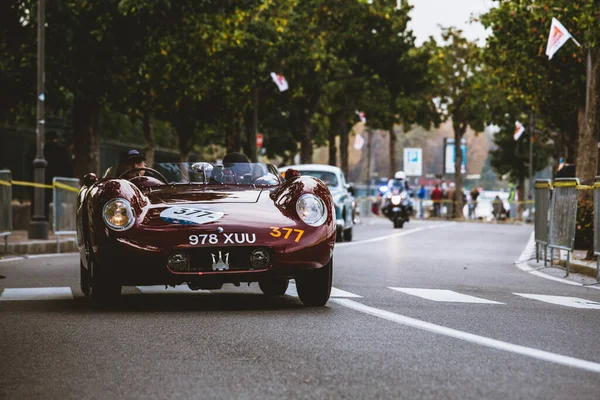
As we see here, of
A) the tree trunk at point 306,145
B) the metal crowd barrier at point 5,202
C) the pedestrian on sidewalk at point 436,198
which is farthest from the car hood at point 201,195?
the pedestrian on sidewalk at point 436,198

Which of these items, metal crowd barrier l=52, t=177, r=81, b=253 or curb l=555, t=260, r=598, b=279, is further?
metal crowd barrier l=52, t=177, r=81, b=253

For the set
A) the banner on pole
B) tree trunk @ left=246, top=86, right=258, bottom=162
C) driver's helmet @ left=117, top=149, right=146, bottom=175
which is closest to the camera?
driver's helmet @ left=117, top=149, right=146, bottom=175

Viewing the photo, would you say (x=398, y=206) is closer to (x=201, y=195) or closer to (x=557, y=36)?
(x=557, y=36)

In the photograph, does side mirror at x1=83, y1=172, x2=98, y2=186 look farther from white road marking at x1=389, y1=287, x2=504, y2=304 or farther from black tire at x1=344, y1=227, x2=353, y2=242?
black tire at x1=344, y1=227, x2=353, y2=242

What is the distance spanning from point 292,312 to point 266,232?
24.0 inches

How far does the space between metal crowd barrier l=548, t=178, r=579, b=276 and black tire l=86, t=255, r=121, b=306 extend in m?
6.93

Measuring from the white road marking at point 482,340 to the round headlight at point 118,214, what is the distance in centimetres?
180

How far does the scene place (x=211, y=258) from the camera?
944 centimetres

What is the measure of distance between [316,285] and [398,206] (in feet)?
95.2

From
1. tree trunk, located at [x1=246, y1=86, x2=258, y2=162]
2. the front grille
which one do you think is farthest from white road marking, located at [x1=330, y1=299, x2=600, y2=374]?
tree trunk, located at [x1=246, y1=86, x2=258, y2=162]

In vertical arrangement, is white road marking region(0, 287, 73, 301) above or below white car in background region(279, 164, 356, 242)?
below

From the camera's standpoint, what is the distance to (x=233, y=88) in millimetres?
42969

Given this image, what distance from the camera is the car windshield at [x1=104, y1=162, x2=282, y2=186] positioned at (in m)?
10.8

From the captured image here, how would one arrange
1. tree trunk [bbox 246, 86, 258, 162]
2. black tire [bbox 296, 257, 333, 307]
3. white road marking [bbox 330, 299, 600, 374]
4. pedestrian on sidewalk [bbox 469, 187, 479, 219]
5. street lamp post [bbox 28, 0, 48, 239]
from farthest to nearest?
pedestrian on sidewalk [bbox 469, 187, 479, 219], tree trunk [bbox 246, 86, 258, 162], street lamp post [bbox 28, 0, 48, 239], black tire [bbox 296, 257, 333, 307], white road marking [bbox 330, 299, 600, 374]
